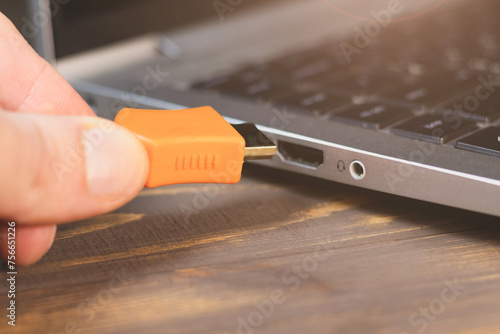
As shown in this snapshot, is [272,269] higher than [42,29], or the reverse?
[42,29]

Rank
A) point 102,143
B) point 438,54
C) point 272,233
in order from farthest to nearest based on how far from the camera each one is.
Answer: point 438,54 < point 272,233 < point 102,143

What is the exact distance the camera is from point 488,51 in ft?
2.55

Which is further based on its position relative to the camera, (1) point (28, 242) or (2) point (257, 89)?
(2) point (257, 89)

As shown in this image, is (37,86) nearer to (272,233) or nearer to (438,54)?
(272,233)

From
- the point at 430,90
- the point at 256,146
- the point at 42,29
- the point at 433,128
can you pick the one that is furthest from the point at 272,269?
the point at 42,29

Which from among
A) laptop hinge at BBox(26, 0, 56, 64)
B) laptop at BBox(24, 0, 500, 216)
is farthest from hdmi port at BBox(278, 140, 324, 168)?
laptop hinge at BBox(26, 0, 56, 64)

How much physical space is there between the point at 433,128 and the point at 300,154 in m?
0.11

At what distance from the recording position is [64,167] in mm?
331

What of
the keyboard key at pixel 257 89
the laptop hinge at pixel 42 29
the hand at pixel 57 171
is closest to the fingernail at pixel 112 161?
the hand at pixel 57 171

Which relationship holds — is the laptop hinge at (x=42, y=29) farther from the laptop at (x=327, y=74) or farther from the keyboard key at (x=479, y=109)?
the keyboard key at (x=479, y=109)

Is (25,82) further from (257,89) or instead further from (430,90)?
(430,90)

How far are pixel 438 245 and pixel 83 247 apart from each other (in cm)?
26

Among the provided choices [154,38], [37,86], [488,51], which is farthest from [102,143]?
[488,51]

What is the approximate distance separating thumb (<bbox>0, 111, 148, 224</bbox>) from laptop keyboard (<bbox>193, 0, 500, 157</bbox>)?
25cm
